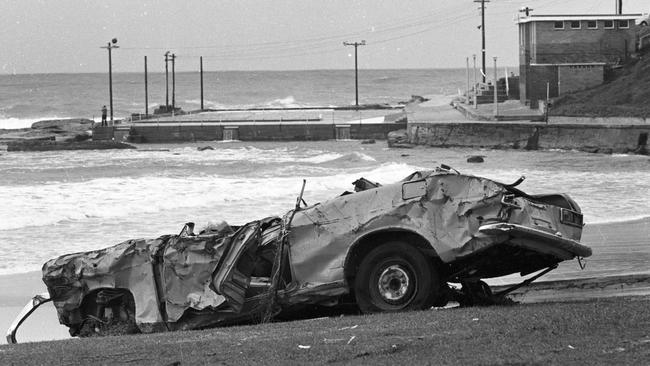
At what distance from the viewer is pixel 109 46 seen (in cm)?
7281

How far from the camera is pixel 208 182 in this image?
118 ft

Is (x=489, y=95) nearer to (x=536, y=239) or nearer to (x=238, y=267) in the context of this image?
(x=238, y=267)

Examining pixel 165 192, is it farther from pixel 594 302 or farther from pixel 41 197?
pixel 594 302

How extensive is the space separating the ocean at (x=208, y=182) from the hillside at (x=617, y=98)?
4.36m

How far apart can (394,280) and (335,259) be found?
0.59 metres

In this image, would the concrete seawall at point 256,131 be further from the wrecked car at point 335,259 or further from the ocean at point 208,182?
the wrecked car at point 335,259

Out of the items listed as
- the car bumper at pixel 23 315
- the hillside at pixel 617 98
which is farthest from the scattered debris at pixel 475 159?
the car bumper at pixel 23 315

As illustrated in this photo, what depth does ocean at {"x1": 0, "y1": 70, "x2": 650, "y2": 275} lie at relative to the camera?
75.0ft

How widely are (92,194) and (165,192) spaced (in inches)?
84.4

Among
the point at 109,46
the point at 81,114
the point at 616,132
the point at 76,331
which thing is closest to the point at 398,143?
the point at 616,132

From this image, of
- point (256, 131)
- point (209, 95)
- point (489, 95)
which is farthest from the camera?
point (209, 95)

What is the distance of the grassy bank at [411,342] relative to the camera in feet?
24.5

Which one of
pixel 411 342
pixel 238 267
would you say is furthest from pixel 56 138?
pixel 411 342

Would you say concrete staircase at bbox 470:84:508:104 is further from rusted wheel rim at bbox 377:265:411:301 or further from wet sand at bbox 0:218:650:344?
rusted wheel rim at bbox 377:265:411:301
